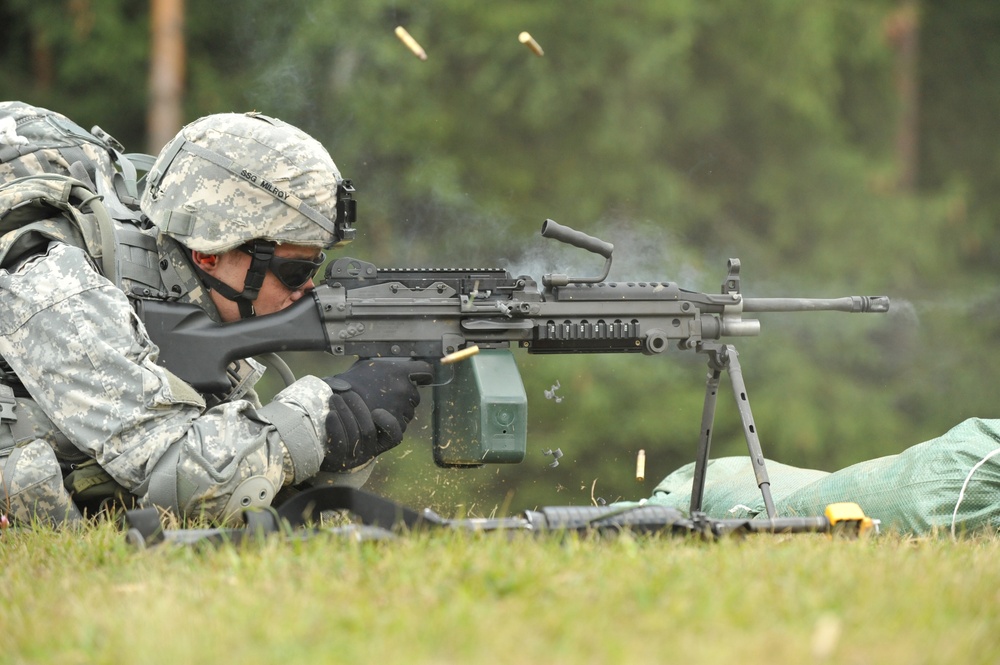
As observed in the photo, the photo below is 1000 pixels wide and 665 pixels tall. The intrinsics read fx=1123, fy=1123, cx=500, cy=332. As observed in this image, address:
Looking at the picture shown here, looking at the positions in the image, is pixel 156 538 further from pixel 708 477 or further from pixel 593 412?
pixel 593 412

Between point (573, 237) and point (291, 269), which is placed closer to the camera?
point (291, 269)

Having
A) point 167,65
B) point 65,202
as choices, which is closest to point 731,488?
point 65,202

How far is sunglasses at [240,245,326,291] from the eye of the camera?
4.19 metres

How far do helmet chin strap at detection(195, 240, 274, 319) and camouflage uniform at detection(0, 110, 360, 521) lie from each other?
1.38 feet

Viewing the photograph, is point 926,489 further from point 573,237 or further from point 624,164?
point 624,164

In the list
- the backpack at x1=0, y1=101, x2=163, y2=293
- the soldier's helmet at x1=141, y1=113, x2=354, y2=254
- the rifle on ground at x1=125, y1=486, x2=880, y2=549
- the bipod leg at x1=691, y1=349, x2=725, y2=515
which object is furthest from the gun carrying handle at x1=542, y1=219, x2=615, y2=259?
the backpack at x1=0, y1=101, x2=163, y2=293

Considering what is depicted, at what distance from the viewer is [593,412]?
10.0 m

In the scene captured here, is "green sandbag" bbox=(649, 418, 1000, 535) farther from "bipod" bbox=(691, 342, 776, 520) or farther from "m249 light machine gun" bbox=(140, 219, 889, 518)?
"m249 light machine gun" bbox=(140, 219, 889, 518)

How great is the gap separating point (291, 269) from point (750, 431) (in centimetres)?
185

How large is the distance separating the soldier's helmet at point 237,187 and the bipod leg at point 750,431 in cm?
165

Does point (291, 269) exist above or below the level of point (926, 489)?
above

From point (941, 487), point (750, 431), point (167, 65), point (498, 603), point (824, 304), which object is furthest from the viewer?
point (167, 65)

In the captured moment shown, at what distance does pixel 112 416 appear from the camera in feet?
12.0

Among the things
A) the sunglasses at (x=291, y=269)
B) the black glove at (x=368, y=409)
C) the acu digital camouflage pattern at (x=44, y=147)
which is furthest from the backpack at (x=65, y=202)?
the black glove at (x=368, y=409)
